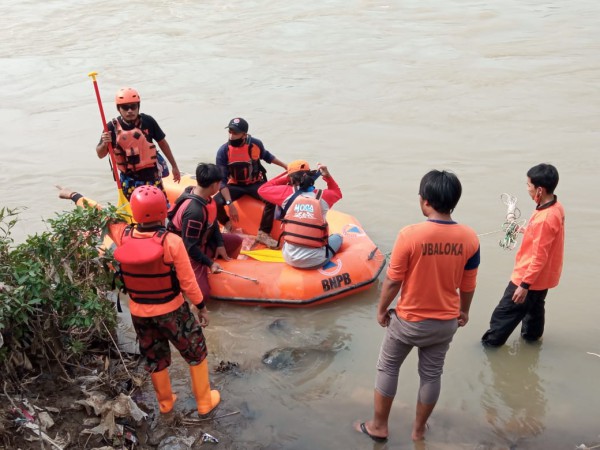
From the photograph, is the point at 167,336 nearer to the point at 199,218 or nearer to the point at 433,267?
the point at 199,218

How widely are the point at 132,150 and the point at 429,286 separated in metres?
3.22

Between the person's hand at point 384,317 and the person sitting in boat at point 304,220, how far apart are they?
5.86 feet

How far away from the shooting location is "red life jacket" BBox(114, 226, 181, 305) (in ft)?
11.1

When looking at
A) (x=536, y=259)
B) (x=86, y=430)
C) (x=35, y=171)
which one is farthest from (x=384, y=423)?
(x=35, y=171)

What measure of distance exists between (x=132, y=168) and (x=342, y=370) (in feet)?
8.29

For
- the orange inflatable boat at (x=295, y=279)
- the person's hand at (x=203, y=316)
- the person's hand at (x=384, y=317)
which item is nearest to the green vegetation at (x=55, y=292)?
the person's hand at (x=203, y=316)

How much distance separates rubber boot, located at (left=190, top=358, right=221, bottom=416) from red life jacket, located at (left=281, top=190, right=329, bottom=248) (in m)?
1.56

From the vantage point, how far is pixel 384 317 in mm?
3342

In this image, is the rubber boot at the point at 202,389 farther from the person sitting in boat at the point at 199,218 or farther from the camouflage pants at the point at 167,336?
the person sitting in boat at the point at 199,218

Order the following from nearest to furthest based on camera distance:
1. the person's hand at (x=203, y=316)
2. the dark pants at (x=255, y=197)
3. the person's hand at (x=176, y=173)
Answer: the person's hand at (x=203, y=316)
the person's hand at (x=176, y=173)
the dark pants at (x=255, y=197)

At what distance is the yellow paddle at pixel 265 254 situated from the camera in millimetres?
5703

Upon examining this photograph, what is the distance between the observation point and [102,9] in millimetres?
18453

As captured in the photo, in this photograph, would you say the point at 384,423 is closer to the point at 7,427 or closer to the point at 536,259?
the point at 536,259

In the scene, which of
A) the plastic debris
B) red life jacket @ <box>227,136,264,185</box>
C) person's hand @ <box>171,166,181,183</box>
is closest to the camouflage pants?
the plastic debris
